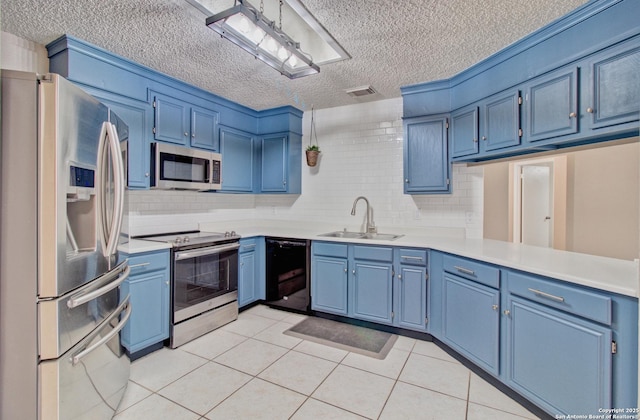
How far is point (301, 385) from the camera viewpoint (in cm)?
211

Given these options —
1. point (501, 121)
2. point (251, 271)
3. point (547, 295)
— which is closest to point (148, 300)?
point (251, 271)

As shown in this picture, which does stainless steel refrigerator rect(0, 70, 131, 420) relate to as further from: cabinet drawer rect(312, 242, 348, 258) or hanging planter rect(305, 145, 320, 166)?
hanging planter rect(305, 145, 320, 166)

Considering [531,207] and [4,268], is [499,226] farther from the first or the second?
[4,268]

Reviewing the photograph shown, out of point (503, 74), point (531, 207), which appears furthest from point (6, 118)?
point (531, 207)

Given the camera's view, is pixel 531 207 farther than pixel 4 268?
Yes

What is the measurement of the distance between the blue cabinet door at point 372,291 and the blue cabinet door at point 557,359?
1100mm

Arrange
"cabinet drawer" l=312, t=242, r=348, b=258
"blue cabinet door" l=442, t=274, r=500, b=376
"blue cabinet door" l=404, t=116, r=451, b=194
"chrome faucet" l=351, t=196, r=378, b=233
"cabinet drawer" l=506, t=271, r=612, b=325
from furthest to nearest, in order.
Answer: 1. "chrome faucet" l=351, t=196, r=378, b=233
2. "cabinet drawer" l=312, t=242, r=348, b=258
3. "blue cabinet door" l=404, t=116, r=451, b=194
4. "blue cabinet door" l=442, t=274, r=500, b=376
5. "cabinet drawer" l=506, t=271, r=612, b=325

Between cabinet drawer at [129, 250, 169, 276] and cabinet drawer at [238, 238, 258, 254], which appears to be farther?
cabinet drawer at [238, 238, 258, 254]

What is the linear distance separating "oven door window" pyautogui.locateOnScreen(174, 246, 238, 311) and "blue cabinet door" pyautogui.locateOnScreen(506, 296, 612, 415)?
8.04ft

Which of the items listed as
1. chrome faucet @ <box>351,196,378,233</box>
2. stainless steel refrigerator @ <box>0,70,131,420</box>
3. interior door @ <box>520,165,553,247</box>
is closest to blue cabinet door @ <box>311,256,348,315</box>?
chrome faucet @ <box>351,196,378,233</box>

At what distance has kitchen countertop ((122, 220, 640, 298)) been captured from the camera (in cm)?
152

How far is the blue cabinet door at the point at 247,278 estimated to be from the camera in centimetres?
Result: 336

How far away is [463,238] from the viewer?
310cm

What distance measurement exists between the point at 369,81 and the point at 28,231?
2806 millimetres
